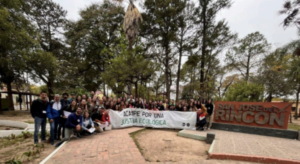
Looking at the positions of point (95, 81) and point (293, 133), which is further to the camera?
point (95, 81)

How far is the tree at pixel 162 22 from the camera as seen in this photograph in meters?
14.7

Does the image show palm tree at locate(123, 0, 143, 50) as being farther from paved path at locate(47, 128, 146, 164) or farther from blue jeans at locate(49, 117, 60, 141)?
paved path at locate(47, 128, 146, 164)

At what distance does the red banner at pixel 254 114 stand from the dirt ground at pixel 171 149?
294 cm

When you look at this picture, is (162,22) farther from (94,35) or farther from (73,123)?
(73,123)

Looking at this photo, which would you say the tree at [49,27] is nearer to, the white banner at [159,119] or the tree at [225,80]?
the white banner at [159,119]

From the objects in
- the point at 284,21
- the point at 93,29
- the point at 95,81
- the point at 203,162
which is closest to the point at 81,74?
the point at 95,81

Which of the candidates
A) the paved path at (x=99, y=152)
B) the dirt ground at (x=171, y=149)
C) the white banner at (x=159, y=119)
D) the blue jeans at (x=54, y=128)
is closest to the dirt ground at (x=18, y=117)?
the blue jeans at (x=54, y=128)

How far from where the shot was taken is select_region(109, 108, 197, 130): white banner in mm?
8125

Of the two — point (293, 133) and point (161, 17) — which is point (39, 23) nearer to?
point (161, 17)

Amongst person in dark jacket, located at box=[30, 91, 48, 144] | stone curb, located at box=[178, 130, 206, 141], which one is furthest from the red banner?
person in dark jacket, located at box=[30, 91, 48, 144]

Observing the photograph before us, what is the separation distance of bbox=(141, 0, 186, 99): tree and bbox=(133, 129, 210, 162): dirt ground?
1092 centimetres

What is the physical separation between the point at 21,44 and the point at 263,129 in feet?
57.7

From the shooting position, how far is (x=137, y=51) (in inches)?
631

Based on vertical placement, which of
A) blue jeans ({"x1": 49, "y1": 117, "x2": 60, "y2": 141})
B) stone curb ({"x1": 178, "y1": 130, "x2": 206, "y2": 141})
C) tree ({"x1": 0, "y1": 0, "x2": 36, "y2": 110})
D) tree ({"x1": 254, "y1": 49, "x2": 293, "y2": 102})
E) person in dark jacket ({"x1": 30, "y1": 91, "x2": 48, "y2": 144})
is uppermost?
tree ({"x1": 0, "y1": 0, "x2": 36, "y2": 110})
